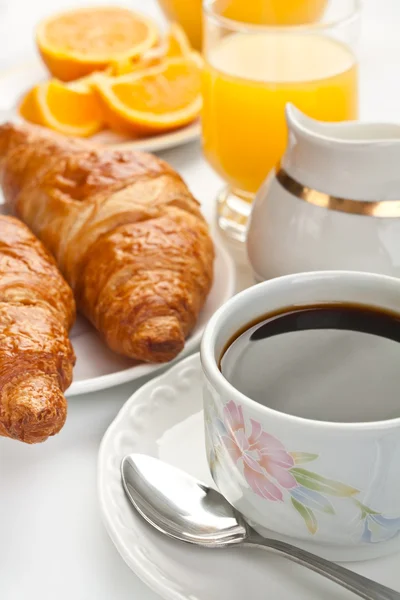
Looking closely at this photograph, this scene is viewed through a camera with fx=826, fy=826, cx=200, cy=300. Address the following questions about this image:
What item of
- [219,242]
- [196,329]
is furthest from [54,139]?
[196,329]

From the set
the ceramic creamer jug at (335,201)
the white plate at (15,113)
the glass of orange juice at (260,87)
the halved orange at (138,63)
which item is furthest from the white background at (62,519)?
the halved orange at (138,63)

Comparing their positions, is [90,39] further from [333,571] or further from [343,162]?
[333,571]

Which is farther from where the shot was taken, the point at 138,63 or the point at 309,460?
the point at 138,63

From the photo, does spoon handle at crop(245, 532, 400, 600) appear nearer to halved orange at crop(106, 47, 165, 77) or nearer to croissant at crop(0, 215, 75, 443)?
croissant at crop(0, 215, 75, 443)

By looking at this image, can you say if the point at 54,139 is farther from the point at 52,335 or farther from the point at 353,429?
the point at 353,429

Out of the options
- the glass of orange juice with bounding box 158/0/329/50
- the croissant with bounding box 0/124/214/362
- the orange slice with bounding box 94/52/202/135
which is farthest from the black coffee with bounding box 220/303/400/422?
the orange slice with bounding box 94/52/202/135

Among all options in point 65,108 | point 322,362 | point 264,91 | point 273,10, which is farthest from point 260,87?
point 322,362
